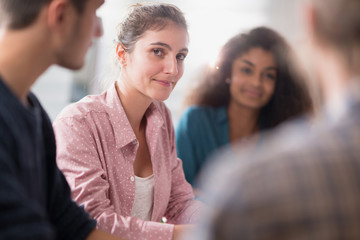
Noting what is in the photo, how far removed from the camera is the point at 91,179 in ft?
3.33

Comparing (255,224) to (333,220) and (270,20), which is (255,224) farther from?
(270,20)

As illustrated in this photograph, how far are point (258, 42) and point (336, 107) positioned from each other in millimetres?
1326

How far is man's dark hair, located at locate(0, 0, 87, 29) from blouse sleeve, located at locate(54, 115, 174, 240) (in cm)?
45

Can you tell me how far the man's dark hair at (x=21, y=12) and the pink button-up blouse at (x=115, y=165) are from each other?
1.49 ft

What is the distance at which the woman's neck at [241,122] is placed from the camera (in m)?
1.77

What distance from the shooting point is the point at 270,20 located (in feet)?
9.87

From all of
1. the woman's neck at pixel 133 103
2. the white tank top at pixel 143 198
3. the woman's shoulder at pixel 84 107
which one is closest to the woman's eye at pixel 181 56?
the woman's neck at pixel 133 103

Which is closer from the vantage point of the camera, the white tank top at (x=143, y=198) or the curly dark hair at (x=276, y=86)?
the white tank top at (x=143, y=198)

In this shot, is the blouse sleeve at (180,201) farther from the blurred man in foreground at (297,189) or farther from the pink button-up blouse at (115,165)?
the blurred man in foreground at (297,189)

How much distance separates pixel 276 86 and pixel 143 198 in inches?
35.7

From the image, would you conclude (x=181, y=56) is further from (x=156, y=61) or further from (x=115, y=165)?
(x=115, y=165)

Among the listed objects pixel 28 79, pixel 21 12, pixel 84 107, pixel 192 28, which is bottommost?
pixel 84 107

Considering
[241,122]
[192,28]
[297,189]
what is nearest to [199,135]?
[241,122]

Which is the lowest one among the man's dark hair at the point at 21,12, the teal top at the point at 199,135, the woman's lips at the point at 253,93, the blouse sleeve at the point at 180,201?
the blouse sleeve at the point at 180,201
